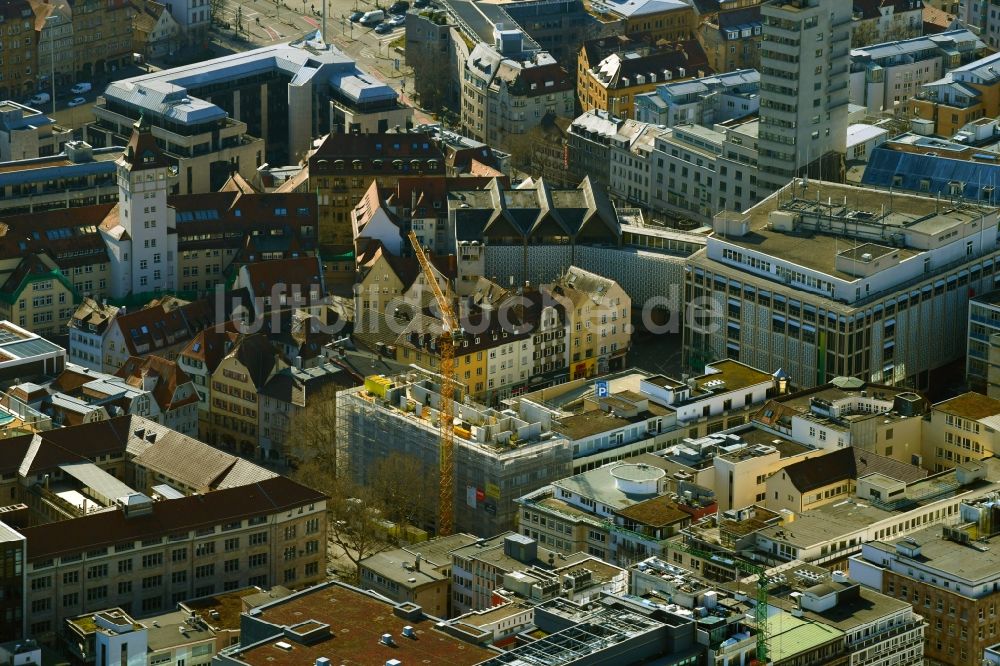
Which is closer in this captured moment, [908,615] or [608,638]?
[608,638]

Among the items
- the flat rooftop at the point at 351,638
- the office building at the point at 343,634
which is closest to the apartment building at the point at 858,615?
the flat rooftop at the point at 351,638

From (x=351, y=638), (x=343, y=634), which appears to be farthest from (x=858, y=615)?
(x=343, y=634)


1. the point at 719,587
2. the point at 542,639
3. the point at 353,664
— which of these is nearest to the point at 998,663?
the point at 719,587

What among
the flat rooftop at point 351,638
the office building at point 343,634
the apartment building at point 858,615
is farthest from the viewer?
the apartment building at point 858,615

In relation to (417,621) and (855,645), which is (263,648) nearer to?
(417,621)

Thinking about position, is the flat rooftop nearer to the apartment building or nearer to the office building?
the office building

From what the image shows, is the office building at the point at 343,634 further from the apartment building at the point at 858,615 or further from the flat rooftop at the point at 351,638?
the apartment building at the point at 858,615

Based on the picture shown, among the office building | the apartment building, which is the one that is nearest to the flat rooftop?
the office building
